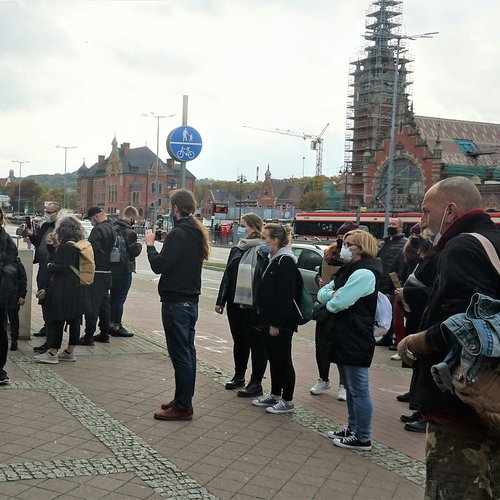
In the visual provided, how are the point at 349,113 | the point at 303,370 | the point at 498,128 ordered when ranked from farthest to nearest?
the point at 349,113, the point at 498,128, the point at 303,370

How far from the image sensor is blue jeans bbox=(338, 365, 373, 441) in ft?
17.1

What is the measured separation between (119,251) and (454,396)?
6.88m

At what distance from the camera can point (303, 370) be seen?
8070 millimetres

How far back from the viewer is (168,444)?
16.4 feet

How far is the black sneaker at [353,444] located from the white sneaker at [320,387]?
1.67m

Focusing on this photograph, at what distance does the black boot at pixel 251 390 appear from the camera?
21.4ft

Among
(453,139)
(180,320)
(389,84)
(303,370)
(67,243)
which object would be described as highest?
(389,84)

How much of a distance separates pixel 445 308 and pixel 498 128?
8982 cm

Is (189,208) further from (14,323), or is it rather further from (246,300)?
(14,323)

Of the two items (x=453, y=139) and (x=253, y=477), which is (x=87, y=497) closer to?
(x=253, y=477)

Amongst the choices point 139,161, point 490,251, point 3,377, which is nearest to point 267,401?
point 3,377

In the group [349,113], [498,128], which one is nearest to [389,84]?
[349,113]

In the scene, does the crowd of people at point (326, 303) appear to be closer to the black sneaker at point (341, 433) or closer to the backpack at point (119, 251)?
the black sneaker at point (341, 433)

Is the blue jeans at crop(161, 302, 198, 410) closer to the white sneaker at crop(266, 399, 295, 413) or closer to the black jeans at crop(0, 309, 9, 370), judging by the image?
the white sneaker at crop(266, 399, 295, 413)
